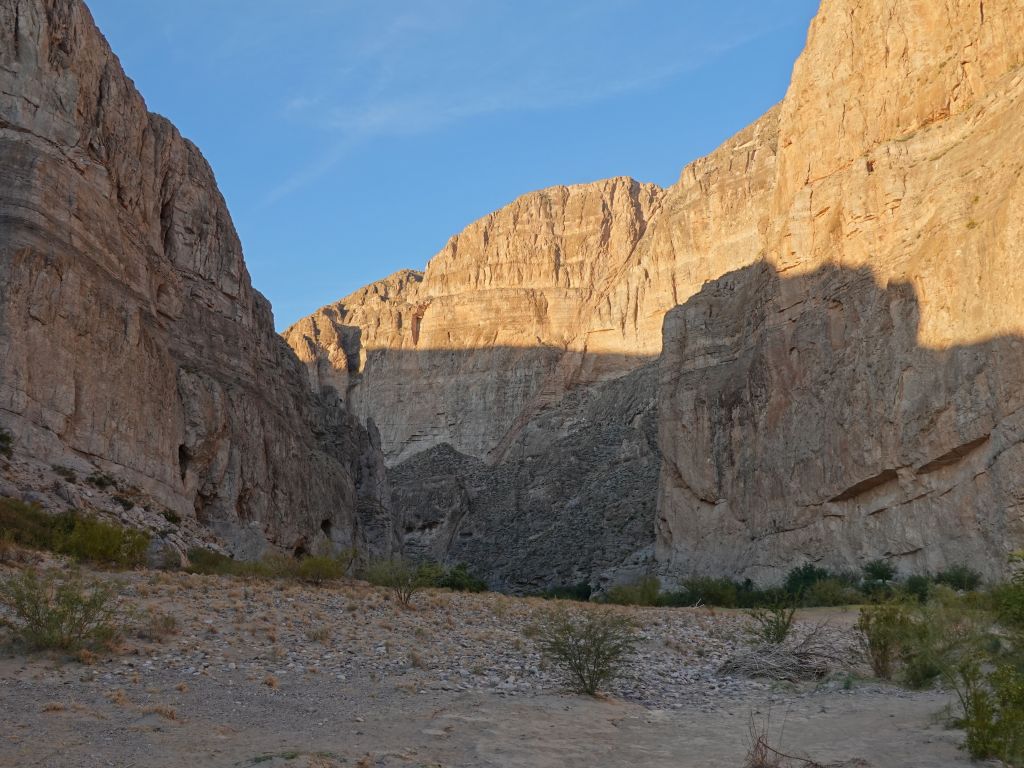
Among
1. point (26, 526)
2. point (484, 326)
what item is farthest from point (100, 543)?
point (484, 326)

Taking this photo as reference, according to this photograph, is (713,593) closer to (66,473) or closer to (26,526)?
(66,473)

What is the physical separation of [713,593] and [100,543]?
66.7 ft

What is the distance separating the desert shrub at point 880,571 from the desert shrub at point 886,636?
16.9m

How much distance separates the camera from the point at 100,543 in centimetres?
2189

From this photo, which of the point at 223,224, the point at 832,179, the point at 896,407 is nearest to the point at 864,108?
the point at 832,179

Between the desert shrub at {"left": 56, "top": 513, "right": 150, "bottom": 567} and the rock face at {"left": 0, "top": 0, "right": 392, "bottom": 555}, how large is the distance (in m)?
6.68

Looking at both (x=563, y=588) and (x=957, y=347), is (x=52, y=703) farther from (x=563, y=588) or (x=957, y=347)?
(x=563, y=588)

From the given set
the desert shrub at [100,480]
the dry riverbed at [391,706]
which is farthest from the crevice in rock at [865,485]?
the desert shrub at [100,480]

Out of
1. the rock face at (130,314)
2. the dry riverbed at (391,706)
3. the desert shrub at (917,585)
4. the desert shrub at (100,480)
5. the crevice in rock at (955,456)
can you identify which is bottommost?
the dry riverbed at (391,706)

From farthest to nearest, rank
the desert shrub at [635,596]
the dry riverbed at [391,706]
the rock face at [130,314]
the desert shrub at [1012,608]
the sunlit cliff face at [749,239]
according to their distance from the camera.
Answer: the desert shrub at [635,596]
the rock face at [130,314]
the sunlit cliff face at [749,239]
the desert shrub at [1012,608]
the dry riverbed at [391,706]

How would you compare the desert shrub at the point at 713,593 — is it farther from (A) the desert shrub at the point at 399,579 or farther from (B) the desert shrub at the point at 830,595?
(A) the desert shrub at the point at 399,579

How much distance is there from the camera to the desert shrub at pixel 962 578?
2518 centimetres

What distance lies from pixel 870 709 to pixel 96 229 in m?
32.6

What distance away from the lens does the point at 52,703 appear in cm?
948
